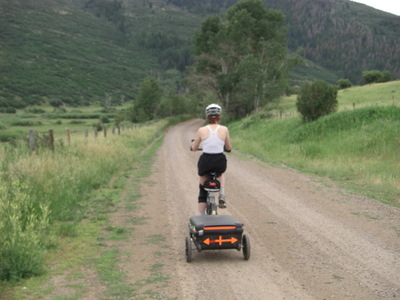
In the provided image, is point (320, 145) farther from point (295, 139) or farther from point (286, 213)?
point (286, 213)

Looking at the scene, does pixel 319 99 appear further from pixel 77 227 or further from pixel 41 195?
pixel 77 227

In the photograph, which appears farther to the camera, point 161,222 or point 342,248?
point 161,222

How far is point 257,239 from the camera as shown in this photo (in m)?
8.05

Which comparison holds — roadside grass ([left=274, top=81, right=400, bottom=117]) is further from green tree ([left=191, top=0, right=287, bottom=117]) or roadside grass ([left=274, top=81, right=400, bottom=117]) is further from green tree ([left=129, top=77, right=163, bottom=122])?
green tree ([left=129, top=77, right=163, bottom=122])

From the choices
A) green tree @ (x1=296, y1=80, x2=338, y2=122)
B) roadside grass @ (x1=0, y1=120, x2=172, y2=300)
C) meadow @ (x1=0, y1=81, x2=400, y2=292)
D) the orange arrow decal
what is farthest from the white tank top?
green tree @ (x1=296, y1=80, x2=338, y2=122)

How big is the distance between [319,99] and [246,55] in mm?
21242

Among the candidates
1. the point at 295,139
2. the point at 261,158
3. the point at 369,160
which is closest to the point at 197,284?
the point at 369,160

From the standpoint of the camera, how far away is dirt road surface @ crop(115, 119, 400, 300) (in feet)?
18.4

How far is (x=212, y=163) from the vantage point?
739cm

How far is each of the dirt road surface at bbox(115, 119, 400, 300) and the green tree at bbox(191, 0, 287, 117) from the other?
33533 millimetres

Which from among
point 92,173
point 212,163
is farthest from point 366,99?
point 212,163

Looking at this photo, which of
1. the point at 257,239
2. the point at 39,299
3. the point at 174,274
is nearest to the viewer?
the point at 39,299

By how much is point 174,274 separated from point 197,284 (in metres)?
0.52

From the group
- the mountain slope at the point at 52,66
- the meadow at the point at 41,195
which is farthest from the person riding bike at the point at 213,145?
the mountain slope at the point at 52,66
